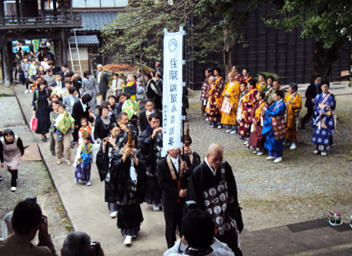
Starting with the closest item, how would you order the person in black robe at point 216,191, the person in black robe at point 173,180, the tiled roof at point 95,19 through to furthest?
the person in black robe at point 216,191, the person in black robe at point 173,180, the tiled roof at point 95,19

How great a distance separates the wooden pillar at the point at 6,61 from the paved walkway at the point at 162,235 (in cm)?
1760

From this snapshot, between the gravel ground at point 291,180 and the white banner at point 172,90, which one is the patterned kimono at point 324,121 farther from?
the white banner at point 172,90

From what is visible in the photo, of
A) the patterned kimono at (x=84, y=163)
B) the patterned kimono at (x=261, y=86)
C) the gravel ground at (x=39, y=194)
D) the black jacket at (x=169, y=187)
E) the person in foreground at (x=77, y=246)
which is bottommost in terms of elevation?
the gravel ground at (x=39, y=194)

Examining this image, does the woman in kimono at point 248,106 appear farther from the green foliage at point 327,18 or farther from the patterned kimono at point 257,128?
the green foliage at point 327,18

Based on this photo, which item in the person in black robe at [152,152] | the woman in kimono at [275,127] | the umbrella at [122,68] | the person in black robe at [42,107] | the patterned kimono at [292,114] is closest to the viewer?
the person in black robe at [152,152]

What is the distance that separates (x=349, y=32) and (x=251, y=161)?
3.80 metres

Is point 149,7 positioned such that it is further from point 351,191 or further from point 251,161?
point 351,191

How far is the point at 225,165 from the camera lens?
213 inches

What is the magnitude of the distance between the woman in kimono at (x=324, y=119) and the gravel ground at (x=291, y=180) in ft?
1.22

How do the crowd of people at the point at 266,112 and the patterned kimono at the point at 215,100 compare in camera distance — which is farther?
the patterned kimono at the point at 215,100

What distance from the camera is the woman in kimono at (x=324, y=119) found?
11156mm

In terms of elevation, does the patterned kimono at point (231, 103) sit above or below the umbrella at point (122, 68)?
below

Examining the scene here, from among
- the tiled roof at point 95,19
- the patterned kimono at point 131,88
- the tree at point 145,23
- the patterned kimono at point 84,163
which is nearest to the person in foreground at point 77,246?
the patterned kimono at point 84,163

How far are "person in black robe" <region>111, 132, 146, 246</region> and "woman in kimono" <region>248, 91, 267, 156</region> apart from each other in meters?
5.28
